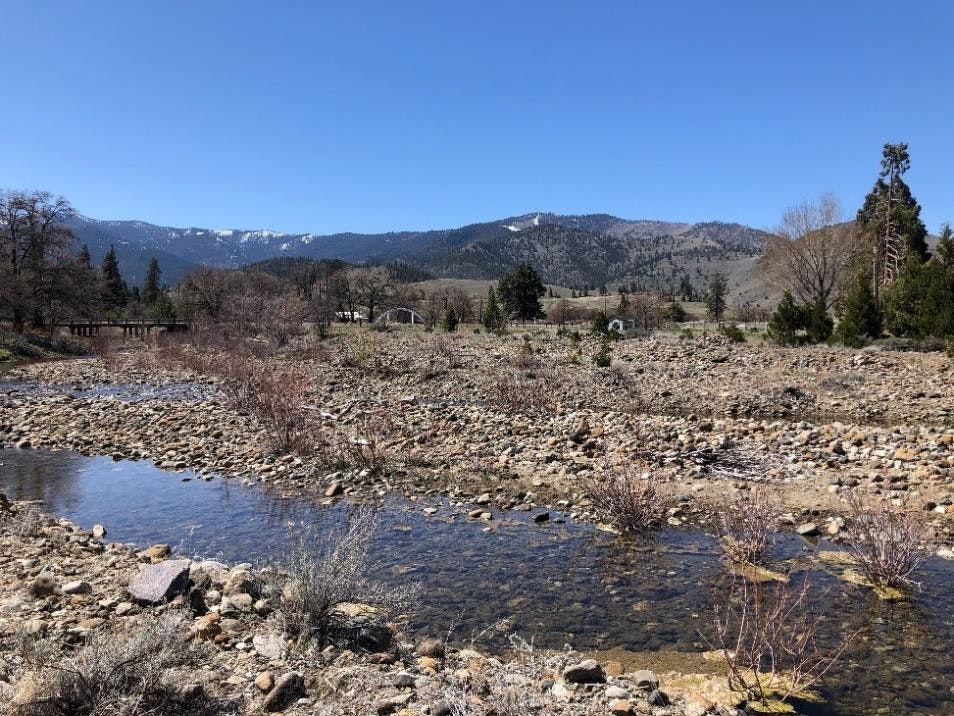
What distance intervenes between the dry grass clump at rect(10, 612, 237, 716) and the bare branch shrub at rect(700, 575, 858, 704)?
3.42 m

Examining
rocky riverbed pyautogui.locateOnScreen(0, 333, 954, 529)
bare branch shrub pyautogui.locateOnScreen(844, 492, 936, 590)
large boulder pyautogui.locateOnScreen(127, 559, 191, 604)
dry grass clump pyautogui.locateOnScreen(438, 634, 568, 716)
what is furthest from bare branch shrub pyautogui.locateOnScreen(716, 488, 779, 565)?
large boulder pyautogui.locateOnScreen(127, 559, 191, 604)

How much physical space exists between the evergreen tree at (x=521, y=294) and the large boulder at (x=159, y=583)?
6775cm

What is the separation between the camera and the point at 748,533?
22.8 ft

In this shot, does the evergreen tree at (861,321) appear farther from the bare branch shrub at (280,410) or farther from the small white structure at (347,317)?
the small white structure at (347,317)

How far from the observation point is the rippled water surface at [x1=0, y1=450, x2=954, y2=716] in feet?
16.5

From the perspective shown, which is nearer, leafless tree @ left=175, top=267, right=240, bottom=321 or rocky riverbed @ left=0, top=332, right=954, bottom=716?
rocky riverbed @ left=0, top=332, right=954, bottom=716

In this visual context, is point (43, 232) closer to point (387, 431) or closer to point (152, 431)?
point (152, 431)

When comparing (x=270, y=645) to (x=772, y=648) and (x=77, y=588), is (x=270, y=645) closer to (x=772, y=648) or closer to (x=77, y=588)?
(x=77, y=588)

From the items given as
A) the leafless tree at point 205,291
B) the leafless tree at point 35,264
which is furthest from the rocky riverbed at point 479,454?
the leafless tree at point 205,291

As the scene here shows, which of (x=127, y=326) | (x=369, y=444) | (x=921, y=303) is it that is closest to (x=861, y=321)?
(x=921, y=303)

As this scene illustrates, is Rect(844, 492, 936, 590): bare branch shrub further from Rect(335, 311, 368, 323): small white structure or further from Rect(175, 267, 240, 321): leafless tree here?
Rect(335, 311, 368, 323): small white structure

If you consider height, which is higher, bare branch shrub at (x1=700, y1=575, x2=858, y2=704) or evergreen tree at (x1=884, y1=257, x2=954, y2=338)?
evergreen tree at (x1=884, y1=257, x2=954, y2=338)

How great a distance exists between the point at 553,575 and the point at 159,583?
3.85 meters

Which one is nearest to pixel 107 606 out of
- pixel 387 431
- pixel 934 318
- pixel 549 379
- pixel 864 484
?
pixel 387 431
